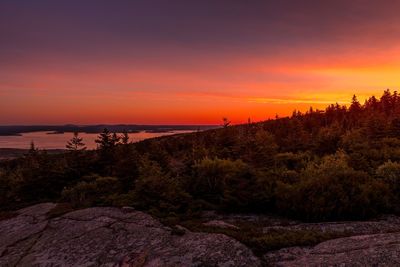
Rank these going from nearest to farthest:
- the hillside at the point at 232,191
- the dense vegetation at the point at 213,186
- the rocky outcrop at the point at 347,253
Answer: the rocky outcrop at the point at 347,253, the hillside at the point at 232,191, the dense vegetation at the point at 213,186

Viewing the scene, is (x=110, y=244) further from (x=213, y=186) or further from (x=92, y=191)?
(x=92, y=191)

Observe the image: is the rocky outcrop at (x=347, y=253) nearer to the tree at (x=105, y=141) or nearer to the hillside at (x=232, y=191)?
the hillside at (x=232, y=191)

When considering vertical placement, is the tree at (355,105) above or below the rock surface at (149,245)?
above

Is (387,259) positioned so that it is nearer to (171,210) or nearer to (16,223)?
(171,210)

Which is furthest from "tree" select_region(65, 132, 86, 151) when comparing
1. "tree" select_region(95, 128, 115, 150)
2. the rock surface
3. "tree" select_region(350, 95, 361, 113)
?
"tree" select_region(350, 95, 361, 113)

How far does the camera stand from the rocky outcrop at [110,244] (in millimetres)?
7277

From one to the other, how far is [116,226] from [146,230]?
1.14 m

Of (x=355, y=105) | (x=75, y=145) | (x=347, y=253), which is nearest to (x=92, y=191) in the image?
(x=75, y=145)

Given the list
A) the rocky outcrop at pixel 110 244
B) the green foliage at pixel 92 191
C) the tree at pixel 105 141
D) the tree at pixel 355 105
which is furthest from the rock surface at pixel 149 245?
the tree at pixel 355 105

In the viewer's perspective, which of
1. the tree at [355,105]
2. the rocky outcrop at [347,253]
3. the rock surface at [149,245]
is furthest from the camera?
the tree at [355,105]

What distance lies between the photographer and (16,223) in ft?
38.7

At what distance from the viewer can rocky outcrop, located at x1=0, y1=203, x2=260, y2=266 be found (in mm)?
7277

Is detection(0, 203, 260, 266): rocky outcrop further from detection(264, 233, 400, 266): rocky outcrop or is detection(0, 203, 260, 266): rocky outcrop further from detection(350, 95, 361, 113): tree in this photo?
detection(350, 95, 361, 113): tree

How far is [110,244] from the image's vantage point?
8516 mm
